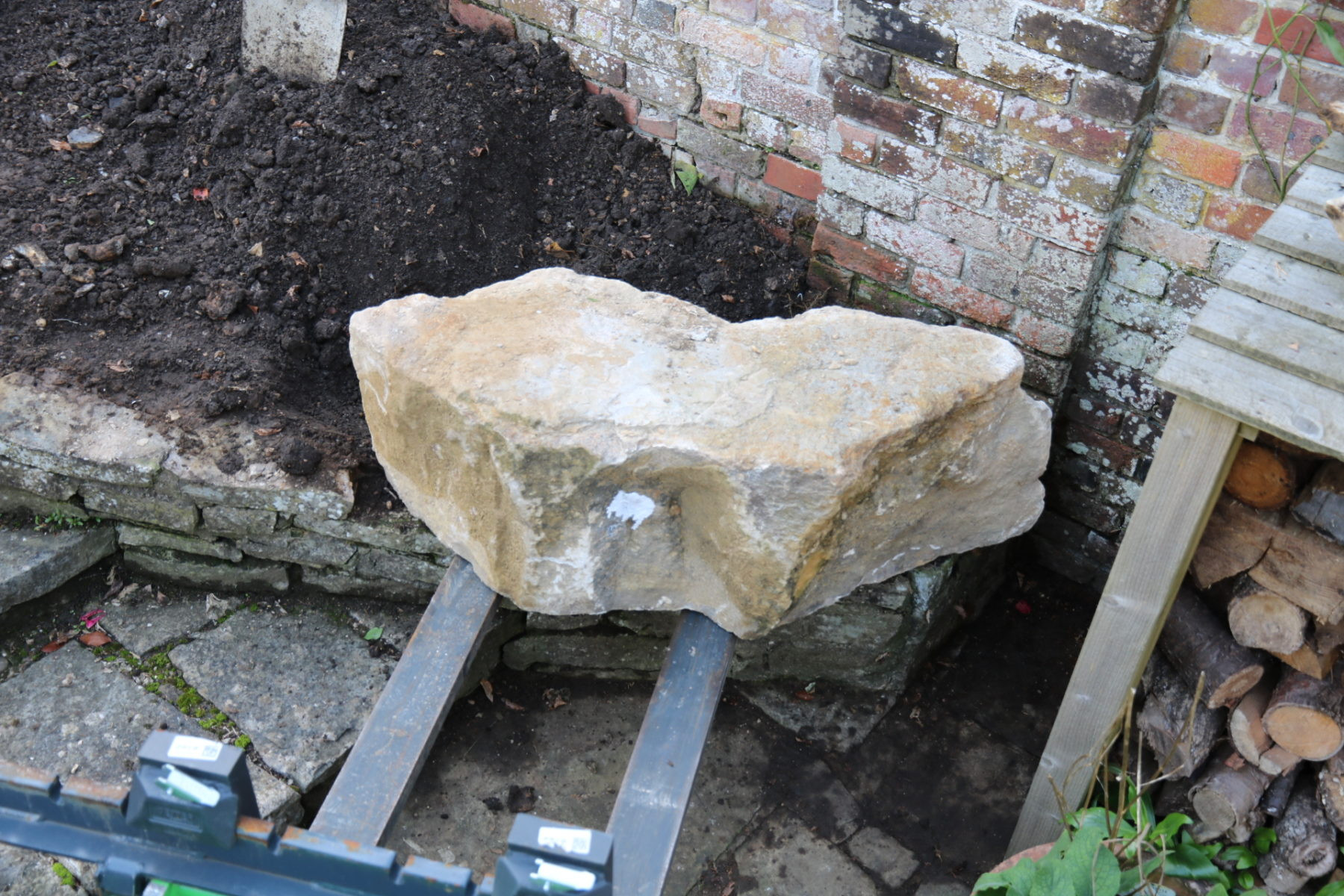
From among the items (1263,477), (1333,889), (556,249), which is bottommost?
(1333,889)

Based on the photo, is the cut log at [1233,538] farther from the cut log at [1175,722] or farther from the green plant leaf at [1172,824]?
the green plant leaf at [1172,824]

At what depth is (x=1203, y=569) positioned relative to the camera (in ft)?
6.62

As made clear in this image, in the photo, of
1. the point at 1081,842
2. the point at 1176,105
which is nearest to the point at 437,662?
the point at 1081,842

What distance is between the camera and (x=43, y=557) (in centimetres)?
257

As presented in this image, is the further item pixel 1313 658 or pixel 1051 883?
pixel 1313 658

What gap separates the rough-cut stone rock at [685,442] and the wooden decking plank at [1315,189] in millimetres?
521

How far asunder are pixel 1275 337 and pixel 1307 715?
0.73m

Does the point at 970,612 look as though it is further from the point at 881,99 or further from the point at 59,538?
the point at 59,538

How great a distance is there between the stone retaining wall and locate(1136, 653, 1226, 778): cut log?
1.70ft

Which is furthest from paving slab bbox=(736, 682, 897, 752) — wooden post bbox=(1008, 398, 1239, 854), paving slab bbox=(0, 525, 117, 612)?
paving slab bbox=(0, 525, 117, 612)

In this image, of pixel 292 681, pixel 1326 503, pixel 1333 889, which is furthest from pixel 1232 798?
pixel 292 681

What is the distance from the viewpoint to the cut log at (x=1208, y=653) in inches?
80.4

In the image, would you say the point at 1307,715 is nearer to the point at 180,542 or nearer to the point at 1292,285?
the point at 1292,285

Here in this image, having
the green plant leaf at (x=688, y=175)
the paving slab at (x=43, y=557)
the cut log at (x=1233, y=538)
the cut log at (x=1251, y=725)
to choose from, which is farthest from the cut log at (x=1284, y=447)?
the paving slab at (x=43, y=557)
